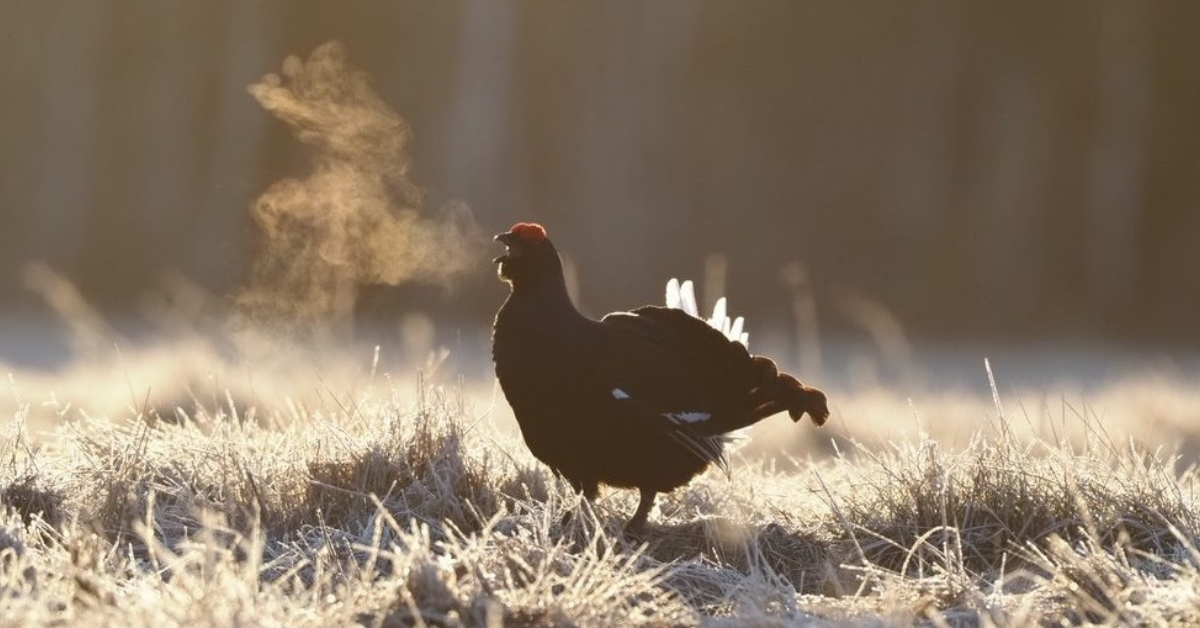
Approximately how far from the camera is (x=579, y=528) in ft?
15.8

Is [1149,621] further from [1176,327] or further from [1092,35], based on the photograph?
[1092,35]

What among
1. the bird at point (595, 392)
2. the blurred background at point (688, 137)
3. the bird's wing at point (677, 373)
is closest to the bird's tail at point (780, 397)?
the bird's wing at point (677, 373)

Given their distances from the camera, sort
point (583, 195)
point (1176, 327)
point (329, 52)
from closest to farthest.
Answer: point (329, 52) < point (1176, 327) < point (583, 195)

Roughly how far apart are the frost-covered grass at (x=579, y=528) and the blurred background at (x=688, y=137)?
62.1 ft

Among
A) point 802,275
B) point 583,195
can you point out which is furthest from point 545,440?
point 583,195

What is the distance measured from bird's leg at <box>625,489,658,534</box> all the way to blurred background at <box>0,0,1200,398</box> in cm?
1908

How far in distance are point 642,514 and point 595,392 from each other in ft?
1.10

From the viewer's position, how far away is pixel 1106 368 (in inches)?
595

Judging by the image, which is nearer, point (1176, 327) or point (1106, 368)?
point (1106, 368)

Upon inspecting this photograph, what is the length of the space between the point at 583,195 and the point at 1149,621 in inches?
910

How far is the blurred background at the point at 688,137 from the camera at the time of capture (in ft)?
84.1

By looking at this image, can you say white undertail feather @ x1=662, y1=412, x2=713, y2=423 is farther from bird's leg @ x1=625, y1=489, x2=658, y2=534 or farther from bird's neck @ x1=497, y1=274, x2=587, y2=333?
bird's neck @ x1=497, y1=274, x2=587, y2=333

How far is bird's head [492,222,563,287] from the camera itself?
493cm

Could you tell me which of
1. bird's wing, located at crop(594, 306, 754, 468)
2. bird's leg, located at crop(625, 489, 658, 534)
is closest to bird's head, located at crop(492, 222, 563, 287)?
bird's wing, located at crop(594, 306, 754, 468)
